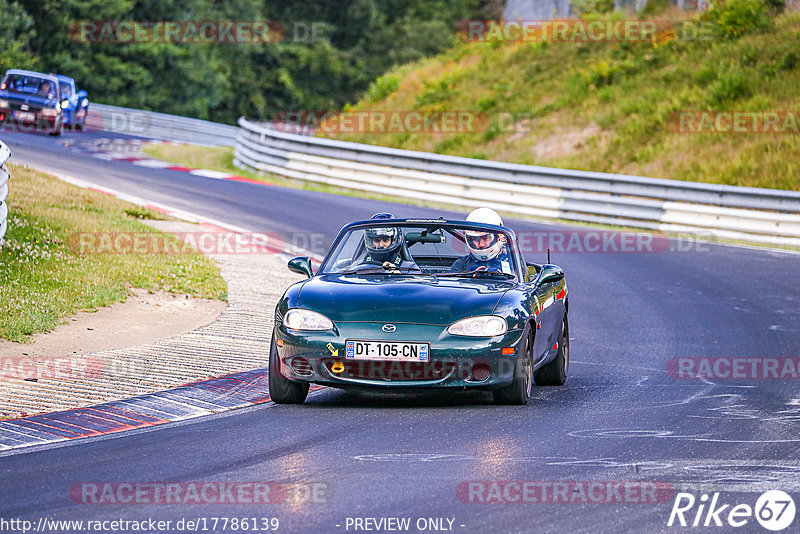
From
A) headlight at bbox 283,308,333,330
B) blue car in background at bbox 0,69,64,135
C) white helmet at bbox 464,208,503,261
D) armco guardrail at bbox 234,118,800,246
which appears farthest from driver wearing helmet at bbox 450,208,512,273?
blue car in background at bbox 0,69,64,135

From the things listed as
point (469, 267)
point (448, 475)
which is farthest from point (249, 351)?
point (448, 475)

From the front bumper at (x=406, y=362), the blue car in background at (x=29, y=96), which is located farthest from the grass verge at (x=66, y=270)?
the blue car in background at (x=29, y=96)

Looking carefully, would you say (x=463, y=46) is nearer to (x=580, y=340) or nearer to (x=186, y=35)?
(x=186, y=35)

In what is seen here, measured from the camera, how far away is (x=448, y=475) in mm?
6734

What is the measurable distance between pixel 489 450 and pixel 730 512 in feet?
5.89

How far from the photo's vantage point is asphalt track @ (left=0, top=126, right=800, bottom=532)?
5.97 meters

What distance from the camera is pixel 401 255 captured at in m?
10.2

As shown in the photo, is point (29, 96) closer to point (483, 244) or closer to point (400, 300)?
point (483, 244)

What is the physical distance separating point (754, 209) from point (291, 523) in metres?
18.5

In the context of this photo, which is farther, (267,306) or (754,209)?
(754,209)

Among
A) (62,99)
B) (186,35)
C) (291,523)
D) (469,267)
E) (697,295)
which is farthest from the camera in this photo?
(186,35)

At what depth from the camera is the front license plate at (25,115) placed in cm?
3534

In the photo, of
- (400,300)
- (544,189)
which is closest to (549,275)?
(400,300)

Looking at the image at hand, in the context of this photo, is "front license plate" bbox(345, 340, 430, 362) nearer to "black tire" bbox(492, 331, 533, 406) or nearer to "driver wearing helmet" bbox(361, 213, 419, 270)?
"black tire" bbox(492, 331, 533, 406)
